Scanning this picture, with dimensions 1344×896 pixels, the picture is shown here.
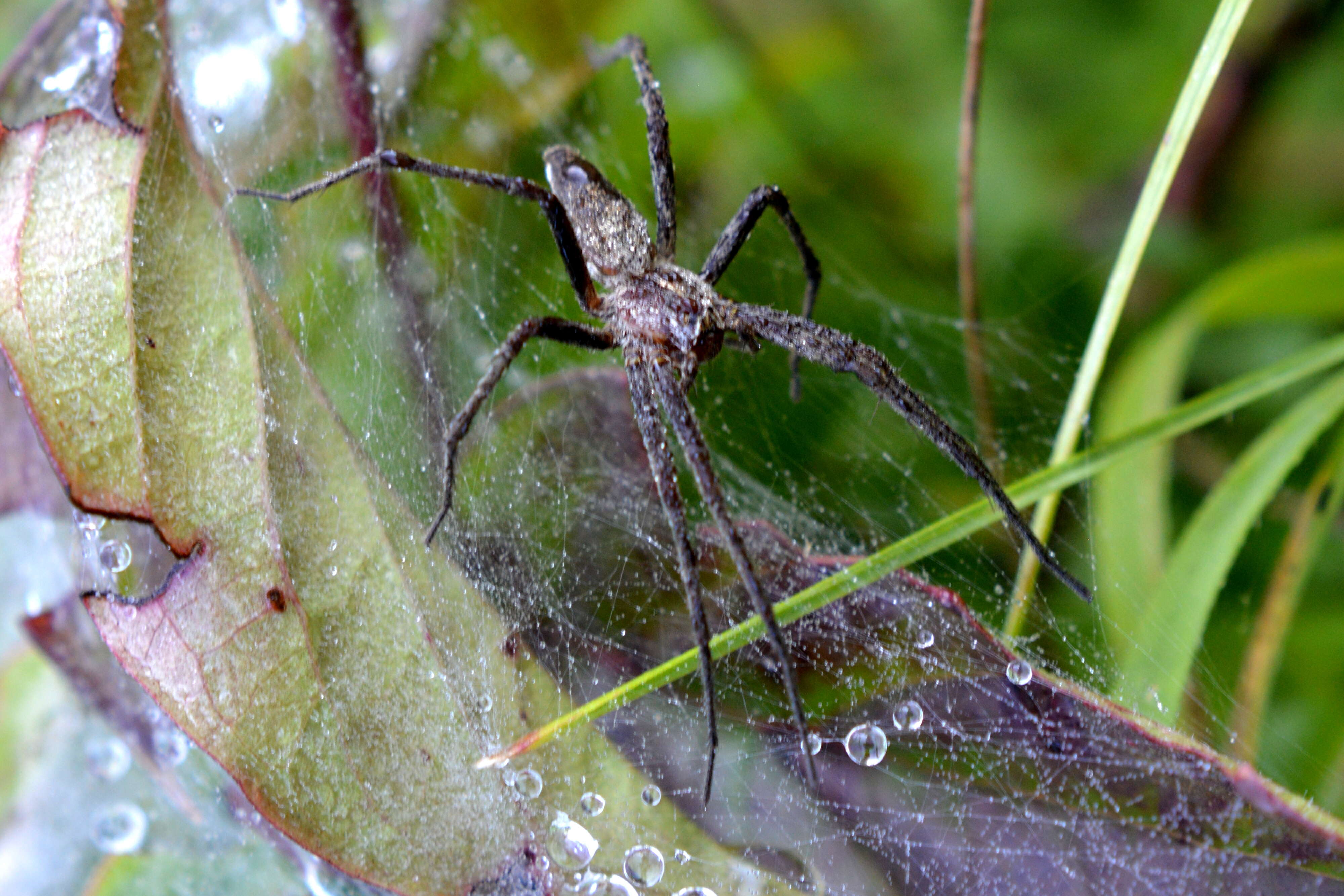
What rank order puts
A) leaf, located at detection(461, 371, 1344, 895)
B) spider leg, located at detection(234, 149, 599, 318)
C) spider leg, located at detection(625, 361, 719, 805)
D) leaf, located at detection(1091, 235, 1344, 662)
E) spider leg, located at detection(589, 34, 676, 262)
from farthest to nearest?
spider leg, located at detection(589, 34, 676, 262) → leaf, located at detection(1091, 235, 1344, 662) → spider leg, located at detection(234, 149, 599, 318) → spider leg, located at detection(625, 361, 719, 805) → leaf, located at detection(461, 371, 1344, 895)

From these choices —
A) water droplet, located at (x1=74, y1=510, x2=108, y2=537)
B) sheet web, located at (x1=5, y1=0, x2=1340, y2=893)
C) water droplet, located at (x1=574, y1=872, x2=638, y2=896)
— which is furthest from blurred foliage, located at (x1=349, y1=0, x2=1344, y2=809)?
water droplet, located at (x1=574, y1=872, x2=638, y2=896)

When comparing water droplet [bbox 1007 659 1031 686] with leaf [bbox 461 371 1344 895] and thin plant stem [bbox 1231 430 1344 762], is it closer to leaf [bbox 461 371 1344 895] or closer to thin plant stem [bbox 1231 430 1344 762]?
leaf [bbox 461 371 1344 895]

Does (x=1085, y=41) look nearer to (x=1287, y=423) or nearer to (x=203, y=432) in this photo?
(x=1287, y=423)

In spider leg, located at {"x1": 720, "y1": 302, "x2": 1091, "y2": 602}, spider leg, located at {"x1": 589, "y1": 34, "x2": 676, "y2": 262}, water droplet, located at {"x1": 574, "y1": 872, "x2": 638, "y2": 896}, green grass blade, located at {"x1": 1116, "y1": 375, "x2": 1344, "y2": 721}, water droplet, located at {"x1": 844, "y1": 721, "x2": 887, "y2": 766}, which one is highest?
spider leg, located at {"x1": 589, "y1": 34, "x2": 676, "y2": 262}

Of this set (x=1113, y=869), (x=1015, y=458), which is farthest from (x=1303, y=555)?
(x=1113, y=869)

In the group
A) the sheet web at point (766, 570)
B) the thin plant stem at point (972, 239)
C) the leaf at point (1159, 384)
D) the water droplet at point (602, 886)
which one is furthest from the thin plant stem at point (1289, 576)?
the water droplet at point (602, 886)

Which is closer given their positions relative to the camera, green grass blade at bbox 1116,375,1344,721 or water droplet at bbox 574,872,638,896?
water droplet at bbox 574,872,638,896

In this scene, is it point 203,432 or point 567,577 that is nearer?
point 203,432
